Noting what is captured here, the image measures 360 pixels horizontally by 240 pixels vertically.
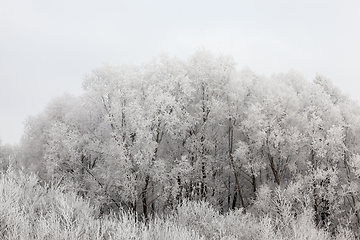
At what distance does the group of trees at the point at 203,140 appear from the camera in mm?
21016

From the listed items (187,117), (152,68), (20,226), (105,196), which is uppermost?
(152,68)

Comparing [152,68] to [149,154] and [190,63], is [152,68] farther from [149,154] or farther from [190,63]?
[149,154]

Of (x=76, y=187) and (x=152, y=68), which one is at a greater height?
(x=152, y=68)

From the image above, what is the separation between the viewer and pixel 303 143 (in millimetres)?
23016

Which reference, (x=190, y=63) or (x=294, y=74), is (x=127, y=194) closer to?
(x=190, y=63)

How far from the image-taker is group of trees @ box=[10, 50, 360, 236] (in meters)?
21.0

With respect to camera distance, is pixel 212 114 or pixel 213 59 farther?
pixel 213 59

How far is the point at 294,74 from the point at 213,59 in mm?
11343

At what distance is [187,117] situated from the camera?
76.8ft

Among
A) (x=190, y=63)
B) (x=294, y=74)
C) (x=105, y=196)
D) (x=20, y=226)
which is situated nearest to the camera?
(x=20, y=226)

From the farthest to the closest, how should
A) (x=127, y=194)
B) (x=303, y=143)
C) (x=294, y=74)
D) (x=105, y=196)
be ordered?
(x=294, y=74), (x=303, y=143), (x=105, y=196), (x=127, y=194)

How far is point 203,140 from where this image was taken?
25219 mm

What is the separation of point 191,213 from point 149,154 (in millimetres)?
6002

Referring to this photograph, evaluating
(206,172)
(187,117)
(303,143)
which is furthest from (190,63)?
(303,143)
